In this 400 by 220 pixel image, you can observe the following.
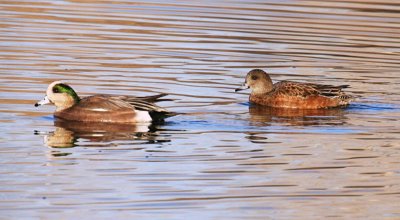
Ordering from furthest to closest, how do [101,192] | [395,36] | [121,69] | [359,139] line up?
[395,36] < [121,69] < [359,139] < [101,192]

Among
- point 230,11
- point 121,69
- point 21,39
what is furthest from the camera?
point 230,11

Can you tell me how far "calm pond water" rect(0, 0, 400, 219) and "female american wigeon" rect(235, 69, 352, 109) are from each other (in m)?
0.25

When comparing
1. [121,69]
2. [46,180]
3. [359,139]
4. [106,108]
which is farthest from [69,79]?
[46,180]

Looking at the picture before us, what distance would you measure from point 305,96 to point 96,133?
127 inches

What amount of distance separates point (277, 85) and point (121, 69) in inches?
88.8

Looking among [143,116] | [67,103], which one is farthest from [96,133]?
[67,103]

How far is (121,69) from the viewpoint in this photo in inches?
653

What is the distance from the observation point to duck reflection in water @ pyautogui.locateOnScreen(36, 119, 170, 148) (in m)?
12.3

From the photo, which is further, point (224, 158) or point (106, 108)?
point (106, 108)

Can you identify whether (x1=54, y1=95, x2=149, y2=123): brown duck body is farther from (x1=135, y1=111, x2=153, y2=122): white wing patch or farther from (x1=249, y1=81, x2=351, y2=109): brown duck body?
(x1=249, y1=81, x2=351, y2=109): brown duck body

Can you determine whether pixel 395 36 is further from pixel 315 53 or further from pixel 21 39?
pixel 21 39

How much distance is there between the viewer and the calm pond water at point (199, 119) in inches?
389

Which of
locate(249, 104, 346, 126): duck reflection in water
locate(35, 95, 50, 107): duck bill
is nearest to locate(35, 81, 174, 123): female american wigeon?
locate(35, 95, 50, 107): duck bill

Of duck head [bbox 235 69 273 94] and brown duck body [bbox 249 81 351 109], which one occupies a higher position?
duck head [bbox 235 69 273 94]
